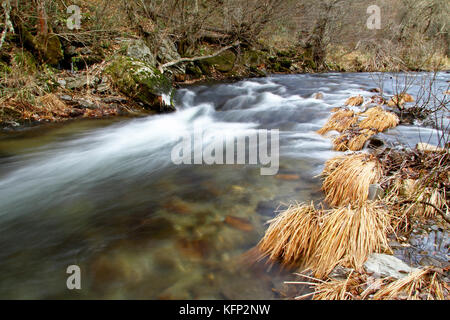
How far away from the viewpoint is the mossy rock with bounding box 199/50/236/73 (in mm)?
13059

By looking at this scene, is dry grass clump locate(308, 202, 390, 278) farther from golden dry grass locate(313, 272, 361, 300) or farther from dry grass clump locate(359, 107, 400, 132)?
dry grass clump locate(359, 107, 400, 132)

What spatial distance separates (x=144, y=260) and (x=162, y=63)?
390 inches

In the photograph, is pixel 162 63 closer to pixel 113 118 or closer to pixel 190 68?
pixel 190 68

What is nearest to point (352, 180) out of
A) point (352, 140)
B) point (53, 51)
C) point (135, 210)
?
point (352, 140)

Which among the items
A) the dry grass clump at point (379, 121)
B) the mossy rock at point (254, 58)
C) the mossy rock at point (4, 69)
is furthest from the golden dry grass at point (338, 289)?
the mossy rock at point (254, 58)

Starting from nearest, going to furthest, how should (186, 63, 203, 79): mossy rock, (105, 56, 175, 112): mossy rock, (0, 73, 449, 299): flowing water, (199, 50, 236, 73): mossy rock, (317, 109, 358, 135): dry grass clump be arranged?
(0, 73, 449, 299): flowing water → (317, 109, 358, 135): dry grass clump → (105, 56, 175, 112): mossy rock → (186, 63, 203, 79): mossy rock → (199, 50, 236, 73): mossy rock

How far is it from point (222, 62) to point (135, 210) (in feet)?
39.6

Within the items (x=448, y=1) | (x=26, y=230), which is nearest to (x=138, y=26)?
(x=26, y=230)

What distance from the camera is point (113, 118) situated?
6.74m

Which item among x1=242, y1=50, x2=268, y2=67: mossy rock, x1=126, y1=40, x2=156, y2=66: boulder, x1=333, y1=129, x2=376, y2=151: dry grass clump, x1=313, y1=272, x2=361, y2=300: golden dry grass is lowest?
x1=313, y1=272, x2=361, y2=300: golden dry grass

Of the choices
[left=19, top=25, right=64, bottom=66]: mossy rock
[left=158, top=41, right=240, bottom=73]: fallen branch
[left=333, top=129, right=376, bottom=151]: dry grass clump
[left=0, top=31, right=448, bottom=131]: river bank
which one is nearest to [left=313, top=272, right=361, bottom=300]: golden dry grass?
[left=333, top=129, right=376, bottom=151]: dry grass clump

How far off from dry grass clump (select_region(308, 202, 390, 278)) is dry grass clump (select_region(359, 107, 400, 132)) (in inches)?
131

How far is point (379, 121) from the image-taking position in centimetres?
516

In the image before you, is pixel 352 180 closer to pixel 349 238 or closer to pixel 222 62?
pixel 349 238
